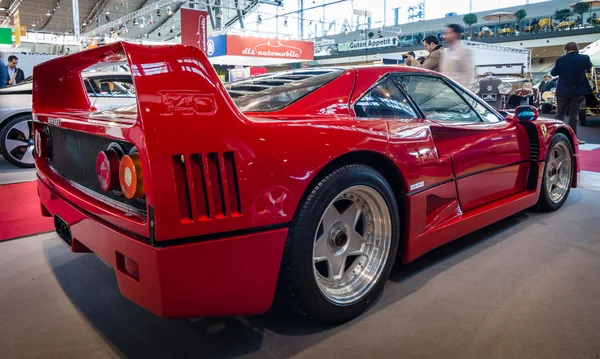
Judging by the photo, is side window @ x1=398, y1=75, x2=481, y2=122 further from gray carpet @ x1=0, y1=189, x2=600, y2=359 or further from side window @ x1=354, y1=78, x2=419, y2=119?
gray carpet @ x1=0, y1=189, x2=600, y2=359

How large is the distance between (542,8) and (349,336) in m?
Answer: 30.4

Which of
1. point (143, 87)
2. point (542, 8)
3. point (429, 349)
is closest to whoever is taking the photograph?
point (143, 87)

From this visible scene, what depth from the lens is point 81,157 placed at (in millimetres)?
1885

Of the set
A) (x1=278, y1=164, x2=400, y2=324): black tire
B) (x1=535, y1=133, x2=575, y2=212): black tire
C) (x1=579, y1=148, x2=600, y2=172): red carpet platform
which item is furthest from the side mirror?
(x1=579, y1=148, x2=600, y2=172): red carpet platform

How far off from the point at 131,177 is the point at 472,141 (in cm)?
187

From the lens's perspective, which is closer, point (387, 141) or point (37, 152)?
point (387, 141)

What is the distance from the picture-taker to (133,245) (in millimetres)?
1354

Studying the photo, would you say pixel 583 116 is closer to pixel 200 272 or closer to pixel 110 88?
pixel 110 88

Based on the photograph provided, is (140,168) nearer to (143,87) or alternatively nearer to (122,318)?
(143,87)

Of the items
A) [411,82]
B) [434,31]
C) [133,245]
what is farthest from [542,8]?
[133,245]

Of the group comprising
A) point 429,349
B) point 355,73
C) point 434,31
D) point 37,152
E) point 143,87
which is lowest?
point 429,349

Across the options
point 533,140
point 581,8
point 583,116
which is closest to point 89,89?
point 533,140

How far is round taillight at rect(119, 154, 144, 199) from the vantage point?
1.35 metres

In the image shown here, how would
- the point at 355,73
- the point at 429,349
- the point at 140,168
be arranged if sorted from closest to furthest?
the point at 140,168
the point at 429,349
the point at 355,73
